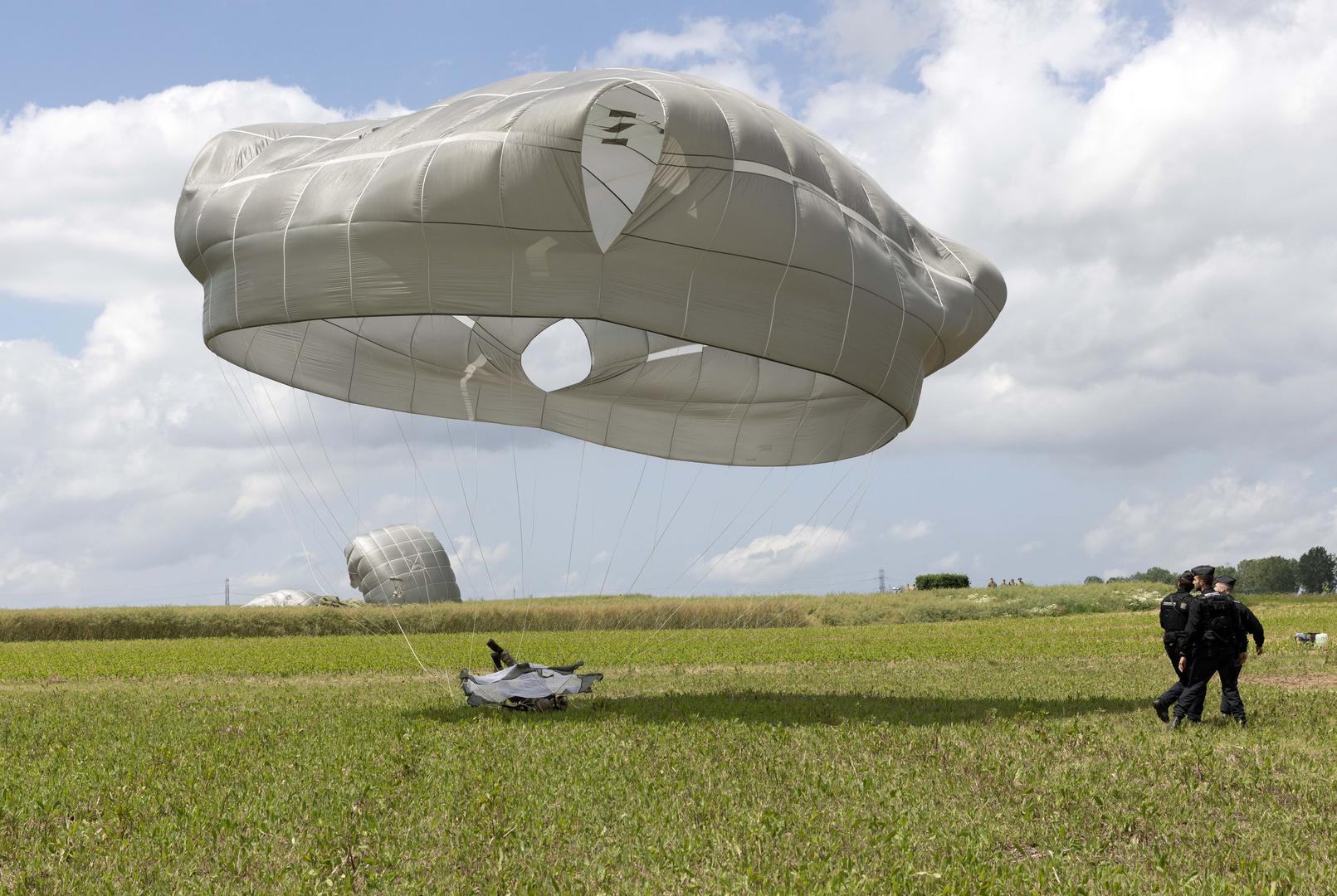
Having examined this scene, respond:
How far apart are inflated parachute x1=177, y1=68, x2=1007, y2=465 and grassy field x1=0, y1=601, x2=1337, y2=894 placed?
495 cm

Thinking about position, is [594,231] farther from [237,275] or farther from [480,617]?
[480,617]

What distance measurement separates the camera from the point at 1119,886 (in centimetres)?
694

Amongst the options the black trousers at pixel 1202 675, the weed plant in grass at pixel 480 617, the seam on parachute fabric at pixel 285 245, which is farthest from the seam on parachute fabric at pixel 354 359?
the weed plant in grass at pixel 480 617

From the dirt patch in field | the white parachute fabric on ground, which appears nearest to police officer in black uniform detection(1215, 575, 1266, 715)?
the dirt patch in field

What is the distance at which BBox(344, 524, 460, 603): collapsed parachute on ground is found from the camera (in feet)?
193

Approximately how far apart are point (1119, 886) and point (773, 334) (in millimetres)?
8085

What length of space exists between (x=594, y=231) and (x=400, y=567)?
48.8 metres

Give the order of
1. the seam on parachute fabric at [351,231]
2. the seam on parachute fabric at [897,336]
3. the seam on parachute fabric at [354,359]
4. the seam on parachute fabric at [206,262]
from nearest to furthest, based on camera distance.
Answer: the seam on parachute fabric at [351,231], the seam on parachute fabric at [897,336], the seam on parachute fabric at [206,262], the seam on parachute fabric at [354,359]

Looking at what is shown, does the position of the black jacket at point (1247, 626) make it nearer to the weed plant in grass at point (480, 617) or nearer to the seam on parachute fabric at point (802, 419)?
the seam on parachute fabric at point (802, 419)

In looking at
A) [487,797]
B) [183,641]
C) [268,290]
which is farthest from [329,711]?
[183,641]

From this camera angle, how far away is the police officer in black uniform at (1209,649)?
13.6 metres

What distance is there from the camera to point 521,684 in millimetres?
16125

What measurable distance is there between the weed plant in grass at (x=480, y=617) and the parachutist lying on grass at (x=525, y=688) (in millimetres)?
28983

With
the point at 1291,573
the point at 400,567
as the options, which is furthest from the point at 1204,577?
the point at 1291,573
